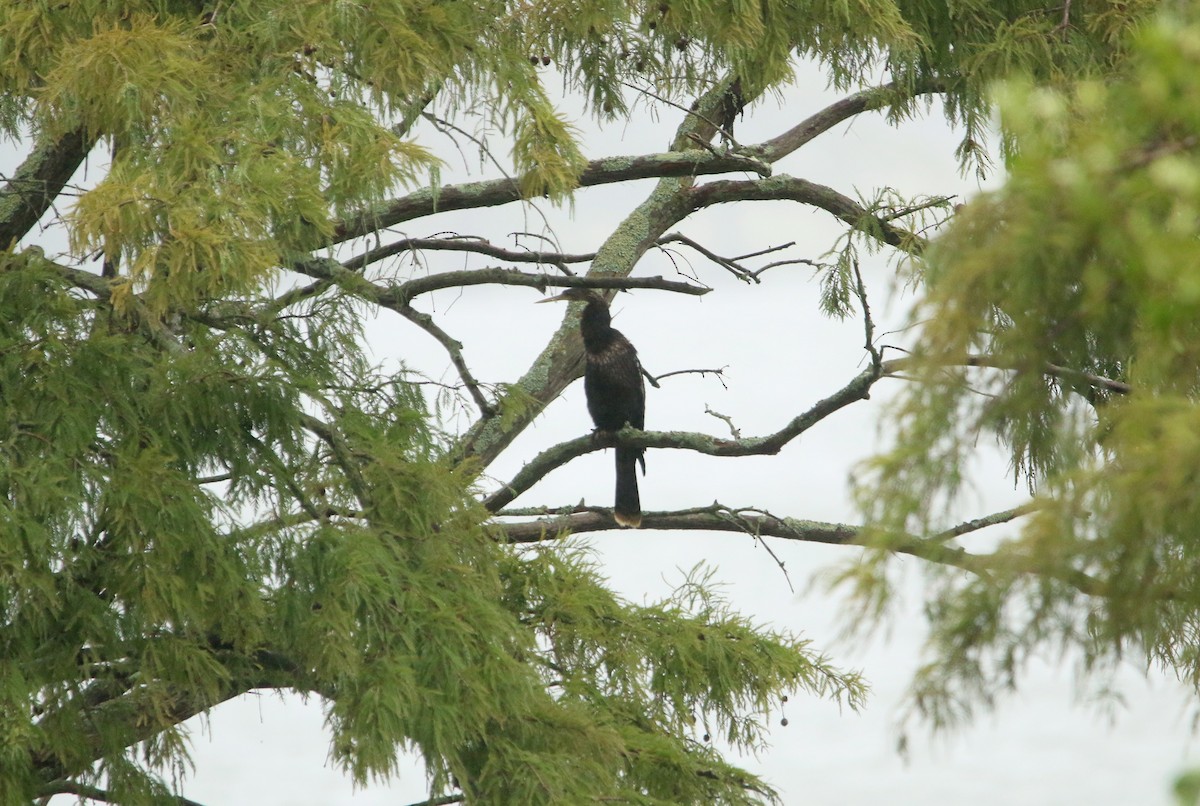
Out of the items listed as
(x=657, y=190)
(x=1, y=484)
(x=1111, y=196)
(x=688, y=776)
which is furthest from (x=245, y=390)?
(x=657, y=190)

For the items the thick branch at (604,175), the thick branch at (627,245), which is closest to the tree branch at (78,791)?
the thick branch at (604,175)

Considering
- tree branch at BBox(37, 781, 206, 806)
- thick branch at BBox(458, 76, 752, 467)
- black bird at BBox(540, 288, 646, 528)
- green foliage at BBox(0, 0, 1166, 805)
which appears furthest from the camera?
black bird at BBox(540, 288, 646, 528)

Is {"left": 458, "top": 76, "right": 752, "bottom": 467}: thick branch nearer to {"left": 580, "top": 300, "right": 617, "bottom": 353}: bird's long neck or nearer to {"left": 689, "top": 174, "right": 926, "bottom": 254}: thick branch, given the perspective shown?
{"left": 580, "top": 300, "right": 617, "bottom": 353}: bird's long neck

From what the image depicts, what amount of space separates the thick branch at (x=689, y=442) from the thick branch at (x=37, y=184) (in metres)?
1.55

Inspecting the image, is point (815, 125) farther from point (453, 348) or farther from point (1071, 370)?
point (1071, 370)

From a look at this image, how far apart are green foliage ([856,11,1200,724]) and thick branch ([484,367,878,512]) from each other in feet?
6.15

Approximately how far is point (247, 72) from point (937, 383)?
1.95 m

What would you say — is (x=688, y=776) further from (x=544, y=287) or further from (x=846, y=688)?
(x=544, y=287)

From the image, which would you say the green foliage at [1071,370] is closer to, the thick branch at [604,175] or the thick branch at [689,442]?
the thick branch at [689,442]

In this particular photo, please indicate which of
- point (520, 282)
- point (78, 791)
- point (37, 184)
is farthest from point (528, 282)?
point (78, 791)

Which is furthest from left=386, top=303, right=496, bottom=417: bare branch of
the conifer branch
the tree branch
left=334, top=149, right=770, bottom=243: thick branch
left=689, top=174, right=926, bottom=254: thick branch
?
left=689, top=174, right=926, bottom=254: thick branch

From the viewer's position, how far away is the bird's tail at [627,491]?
15.8ft

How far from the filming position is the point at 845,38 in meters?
3.84

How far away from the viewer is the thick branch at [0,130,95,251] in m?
3.58
